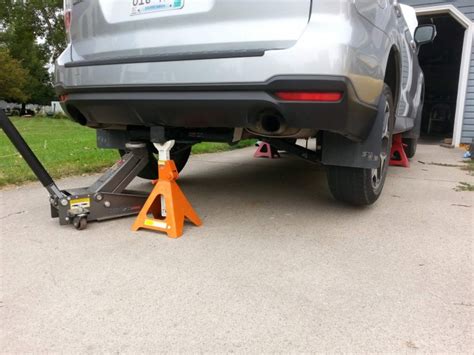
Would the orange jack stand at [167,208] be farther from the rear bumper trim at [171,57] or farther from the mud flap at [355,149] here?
the mud flap at [355,149]

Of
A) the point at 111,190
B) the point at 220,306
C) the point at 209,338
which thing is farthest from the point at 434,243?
the point at 111,190

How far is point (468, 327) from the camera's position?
1.67 meters

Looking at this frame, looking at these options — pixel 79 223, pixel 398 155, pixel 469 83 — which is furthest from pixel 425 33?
pixel 469 83

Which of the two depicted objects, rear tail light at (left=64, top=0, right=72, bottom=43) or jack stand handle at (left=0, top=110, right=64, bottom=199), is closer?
jack stand handle at (left=0, top=110, right=64, bottom=199)

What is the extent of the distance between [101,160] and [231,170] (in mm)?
1601

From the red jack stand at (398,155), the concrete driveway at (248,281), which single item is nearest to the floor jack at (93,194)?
the concrete driveway at (248,281)

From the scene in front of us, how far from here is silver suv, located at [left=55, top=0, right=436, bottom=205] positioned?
216 cm

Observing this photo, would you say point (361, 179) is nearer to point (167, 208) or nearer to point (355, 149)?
point (355, 149)

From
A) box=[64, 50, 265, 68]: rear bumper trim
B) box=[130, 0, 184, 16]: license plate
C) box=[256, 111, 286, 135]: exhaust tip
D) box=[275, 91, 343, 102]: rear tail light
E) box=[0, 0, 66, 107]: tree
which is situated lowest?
box=[256, 111, 286, 135]: exhaust tip

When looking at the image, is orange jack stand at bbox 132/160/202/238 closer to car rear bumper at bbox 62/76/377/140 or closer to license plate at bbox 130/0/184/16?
car rear bumper at bbox 62/76/377/140

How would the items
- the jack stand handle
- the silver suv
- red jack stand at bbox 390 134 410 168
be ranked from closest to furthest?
the silver suv → the jack stand handle → red jack stand at bbox 390 134 410 168

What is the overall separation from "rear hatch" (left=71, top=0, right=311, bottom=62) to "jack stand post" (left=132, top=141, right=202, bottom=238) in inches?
27.9

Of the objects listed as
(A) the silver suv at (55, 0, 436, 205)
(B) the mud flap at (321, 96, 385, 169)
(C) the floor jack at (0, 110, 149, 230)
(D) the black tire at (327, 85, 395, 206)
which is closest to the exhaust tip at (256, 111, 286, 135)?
(A) the silver suv at (55, 0, 436, 205)

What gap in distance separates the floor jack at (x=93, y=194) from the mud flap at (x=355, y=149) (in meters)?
1.34
